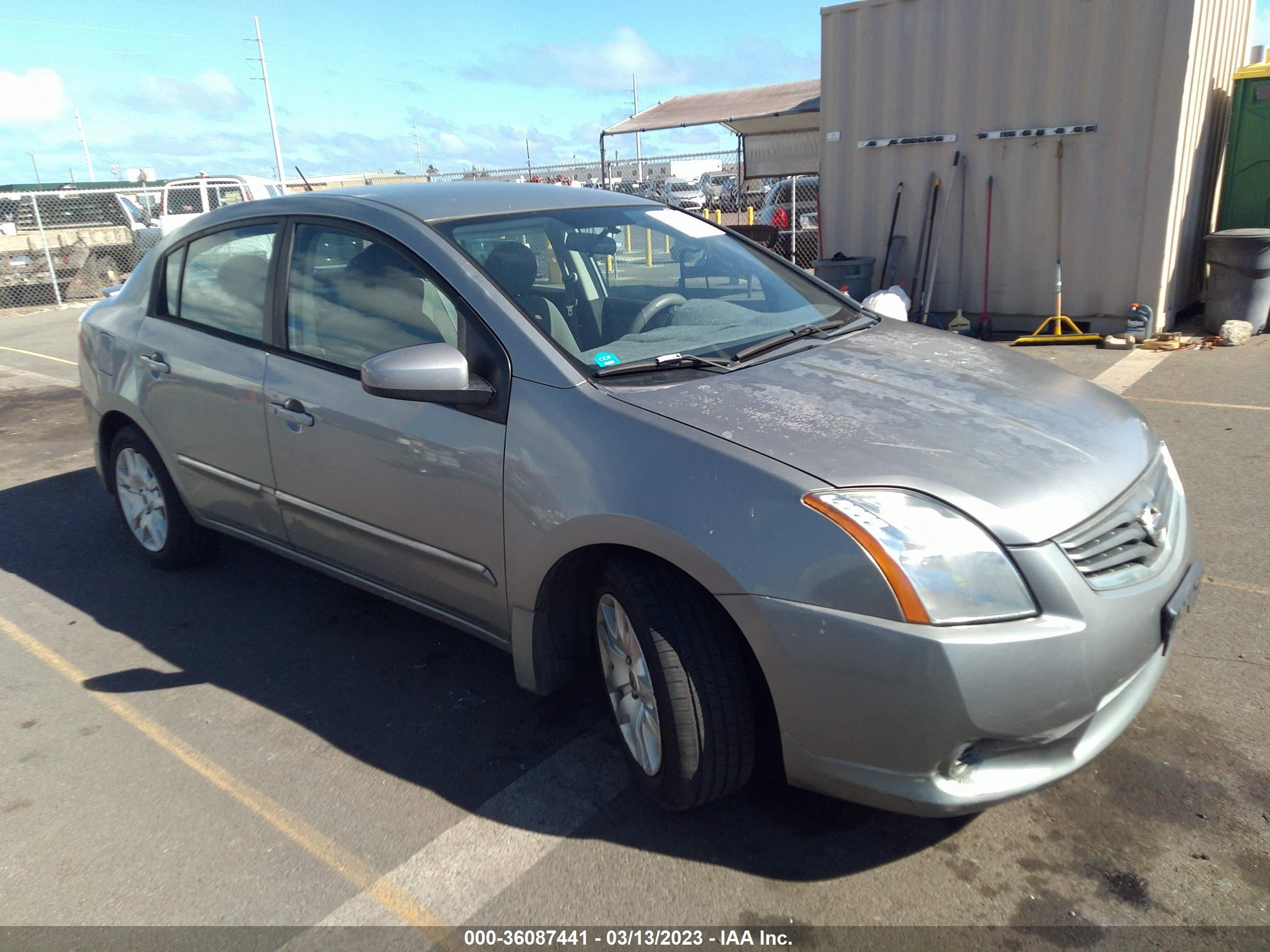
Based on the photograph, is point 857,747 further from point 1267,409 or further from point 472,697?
point 1267,409

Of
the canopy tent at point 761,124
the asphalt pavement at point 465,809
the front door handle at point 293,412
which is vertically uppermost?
the canopy tent at point 761,124

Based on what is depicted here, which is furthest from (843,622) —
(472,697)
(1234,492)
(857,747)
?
(1234,492)

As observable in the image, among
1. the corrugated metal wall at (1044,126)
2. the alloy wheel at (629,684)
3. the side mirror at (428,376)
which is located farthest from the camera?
the corrugated metal wall at (1044,126)

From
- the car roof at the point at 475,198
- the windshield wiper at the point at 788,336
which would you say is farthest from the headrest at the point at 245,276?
the windshield wiper at the point at 788,336

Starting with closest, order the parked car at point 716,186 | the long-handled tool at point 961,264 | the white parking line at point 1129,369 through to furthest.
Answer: the white parking line at point 1129,369
the long-handled tool at point 961,264
the parked car at point 716,186

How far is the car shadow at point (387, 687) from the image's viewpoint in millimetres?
2521

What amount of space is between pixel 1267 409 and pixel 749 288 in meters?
4.73

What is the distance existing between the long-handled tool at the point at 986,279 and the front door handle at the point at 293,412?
7.82m

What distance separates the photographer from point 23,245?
17.3m

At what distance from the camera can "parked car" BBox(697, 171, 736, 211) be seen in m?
24.4

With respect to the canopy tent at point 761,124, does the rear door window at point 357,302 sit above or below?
below

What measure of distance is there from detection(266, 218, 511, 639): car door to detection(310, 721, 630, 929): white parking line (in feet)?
1.55

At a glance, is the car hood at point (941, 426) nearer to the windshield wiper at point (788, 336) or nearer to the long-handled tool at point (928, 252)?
the windshield wiper at point (788, 336)

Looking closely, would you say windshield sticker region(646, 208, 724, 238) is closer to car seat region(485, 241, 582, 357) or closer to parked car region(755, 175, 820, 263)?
car seat region(485, 241, 582, 357)
